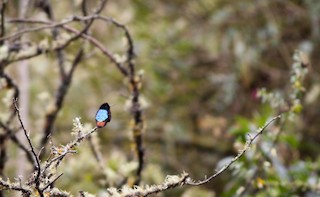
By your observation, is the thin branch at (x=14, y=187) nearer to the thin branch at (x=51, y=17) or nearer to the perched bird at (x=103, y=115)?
the perched bird at (x=103, y=115)

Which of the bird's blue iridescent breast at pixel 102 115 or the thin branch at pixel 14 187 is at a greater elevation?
the bird's blue iridescent breast at pixel 102 115

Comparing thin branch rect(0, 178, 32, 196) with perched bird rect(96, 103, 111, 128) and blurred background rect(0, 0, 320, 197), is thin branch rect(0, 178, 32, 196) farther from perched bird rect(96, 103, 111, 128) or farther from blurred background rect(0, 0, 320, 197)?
blurred background rect(0, 0, 320, 197)

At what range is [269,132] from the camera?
58.2 inches

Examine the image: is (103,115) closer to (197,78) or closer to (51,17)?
(51,17)

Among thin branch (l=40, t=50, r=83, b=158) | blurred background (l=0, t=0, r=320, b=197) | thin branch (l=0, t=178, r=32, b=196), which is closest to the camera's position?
thin branch (l=0, t=178, r=32, b=196)

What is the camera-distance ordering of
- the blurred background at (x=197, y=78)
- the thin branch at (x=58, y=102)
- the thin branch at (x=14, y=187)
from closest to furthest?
the thin branch at (x=14, y=187) < the thin branch at (x=58, y=102) < the blurred background at (x=197, y=78)

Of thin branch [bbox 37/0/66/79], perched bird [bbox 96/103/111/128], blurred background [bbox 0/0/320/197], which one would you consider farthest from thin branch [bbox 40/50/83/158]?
blurred background [bbox 0/0/320/197]

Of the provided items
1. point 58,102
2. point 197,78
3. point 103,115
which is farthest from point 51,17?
point 197,78

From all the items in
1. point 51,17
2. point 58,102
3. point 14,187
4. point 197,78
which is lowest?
point 14,187

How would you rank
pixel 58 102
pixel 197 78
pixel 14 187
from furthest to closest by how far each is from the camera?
pixel 197 78, pixel 58 102, pixel 14 187

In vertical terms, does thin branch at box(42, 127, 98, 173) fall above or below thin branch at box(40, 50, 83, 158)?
below

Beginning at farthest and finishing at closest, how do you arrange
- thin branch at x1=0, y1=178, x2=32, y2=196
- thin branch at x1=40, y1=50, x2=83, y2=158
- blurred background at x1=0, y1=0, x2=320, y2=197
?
blurred background at x1=0, y1=0, x2=320, y2=197
thin branch at x1=40, y1=50, x2=83, y2=158
thin branch at x1=0, y1=178, x2=32, y2=196

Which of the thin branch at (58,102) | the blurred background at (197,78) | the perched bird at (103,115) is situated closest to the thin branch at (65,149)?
the perched bird at (103,115)

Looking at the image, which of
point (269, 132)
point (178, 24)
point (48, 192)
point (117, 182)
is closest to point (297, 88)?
point (269, 132)
